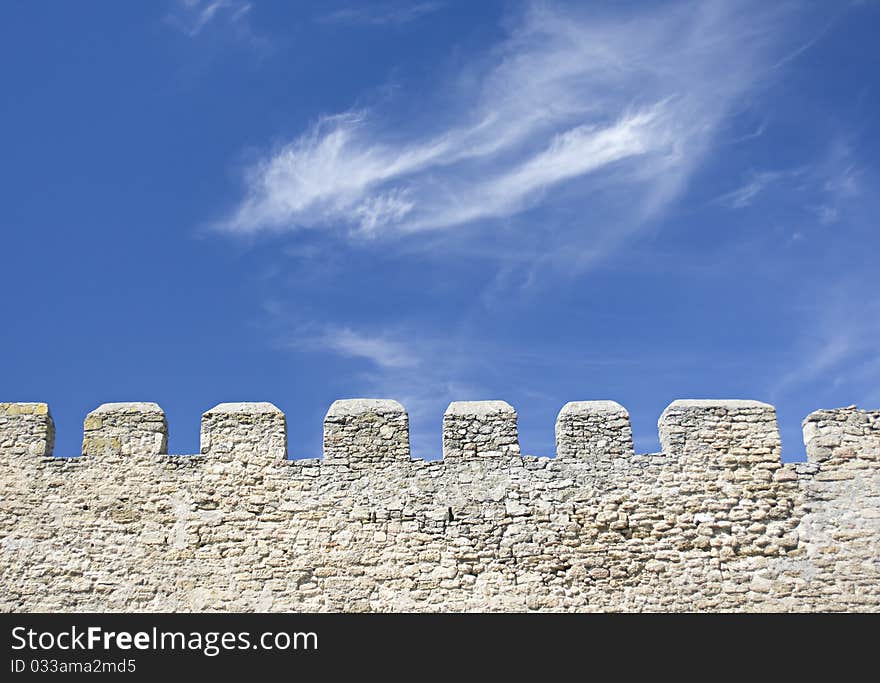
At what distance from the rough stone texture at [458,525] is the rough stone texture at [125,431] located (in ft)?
0.42

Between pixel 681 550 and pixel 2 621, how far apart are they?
242 inches

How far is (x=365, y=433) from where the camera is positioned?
9922 mm

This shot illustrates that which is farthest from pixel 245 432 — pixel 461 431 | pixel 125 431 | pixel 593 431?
pixel 593 431

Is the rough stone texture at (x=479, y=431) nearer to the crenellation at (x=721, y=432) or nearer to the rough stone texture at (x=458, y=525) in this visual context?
the rough stone texture at (x=458, y=525)

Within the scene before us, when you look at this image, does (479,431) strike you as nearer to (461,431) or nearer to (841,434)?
(461,431)

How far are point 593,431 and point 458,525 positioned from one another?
1.60 metres

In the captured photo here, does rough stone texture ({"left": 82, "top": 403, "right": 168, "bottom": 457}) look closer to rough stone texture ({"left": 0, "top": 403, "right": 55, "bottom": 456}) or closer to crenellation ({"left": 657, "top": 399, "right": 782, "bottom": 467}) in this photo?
rough stone texture ({"left": 0, "top": 403, "right": 55, "bottom": 456})

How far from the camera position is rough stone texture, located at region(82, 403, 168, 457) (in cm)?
984

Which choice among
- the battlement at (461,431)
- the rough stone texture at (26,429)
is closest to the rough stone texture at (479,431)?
the battlement at (461,431)

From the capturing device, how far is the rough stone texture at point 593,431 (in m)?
9.85

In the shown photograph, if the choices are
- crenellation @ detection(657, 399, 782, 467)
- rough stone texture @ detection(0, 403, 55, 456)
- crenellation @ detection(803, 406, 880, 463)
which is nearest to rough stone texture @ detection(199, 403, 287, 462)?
rough stone texture @ detection(0, 403, 55, 456)

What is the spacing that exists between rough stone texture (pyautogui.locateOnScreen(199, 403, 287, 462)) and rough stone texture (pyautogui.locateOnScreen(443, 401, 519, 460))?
1611mm

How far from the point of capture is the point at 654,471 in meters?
9.77

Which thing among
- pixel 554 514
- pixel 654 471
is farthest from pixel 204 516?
pixel 654 471
